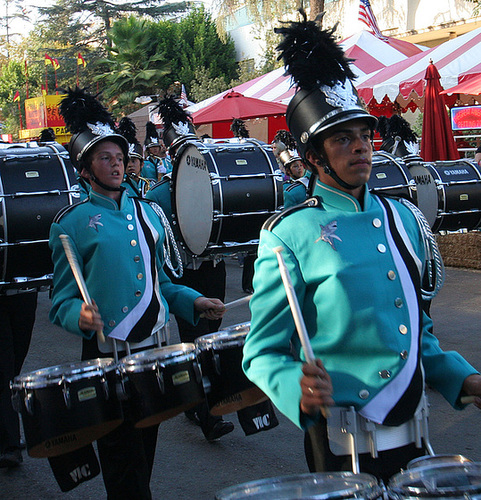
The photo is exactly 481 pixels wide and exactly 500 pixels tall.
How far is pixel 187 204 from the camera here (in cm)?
608

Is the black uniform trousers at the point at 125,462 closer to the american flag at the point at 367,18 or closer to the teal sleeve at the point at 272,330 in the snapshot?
the teal sleeve at the point at 272,330

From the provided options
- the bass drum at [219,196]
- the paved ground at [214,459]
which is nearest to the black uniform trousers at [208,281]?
the bass drum at [219,196]

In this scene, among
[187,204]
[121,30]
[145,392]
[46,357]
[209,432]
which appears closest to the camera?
[145,392]

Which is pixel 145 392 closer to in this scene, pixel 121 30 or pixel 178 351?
pixel 178 351

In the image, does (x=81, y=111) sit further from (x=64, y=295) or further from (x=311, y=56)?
(x=311, y=56)

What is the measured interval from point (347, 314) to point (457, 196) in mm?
6150

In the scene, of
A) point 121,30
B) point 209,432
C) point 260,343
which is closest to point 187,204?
point 209,432

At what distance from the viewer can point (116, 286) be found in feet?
11.8

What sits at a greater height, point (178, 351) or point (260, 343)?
point (260, 343)

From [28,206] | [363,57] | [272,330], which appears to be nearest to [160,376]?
[272,330]

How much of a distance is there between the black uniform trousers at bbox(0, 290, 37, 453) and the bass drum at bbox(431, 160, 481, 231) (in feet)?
15.2

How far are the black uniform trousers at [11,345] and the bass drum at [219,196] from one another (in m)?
1.51

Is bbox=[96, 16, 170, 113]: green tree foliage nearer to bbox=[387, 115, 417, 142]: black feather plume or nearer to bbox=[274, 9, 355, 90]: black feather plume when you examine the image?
bbox=[387, 115, 417, 142]: black feather plume

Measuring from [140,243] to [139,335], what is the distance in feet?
1.52
